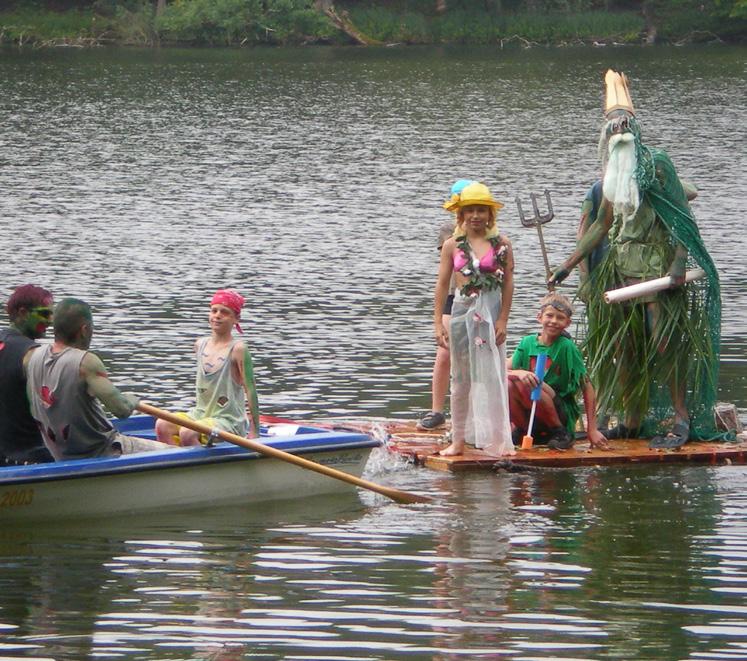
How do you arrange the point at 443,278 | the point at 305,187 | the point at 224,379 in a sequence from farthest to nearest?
the point at 305,187
the point at 443,278
the point at 224,379

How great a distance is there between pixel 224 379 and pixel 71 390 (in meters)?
1.02

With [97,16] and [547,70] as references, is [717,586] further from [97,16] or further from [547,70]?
[97,16]

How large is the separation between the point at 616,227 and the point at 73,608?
4.67 m

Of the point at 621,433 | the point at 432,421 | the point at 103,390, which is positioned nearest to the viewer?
the point at 103,390

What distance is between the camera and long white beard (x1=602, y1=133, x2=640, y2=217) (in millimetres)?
11469

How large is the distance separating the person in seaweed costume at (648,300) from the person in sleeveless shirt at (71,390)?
3071 mm

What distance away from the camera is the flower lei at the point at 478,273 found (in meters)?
11.1

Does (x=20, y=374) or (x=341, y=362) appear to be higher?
(x=20, y=374)

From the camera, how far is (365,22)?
71125mm

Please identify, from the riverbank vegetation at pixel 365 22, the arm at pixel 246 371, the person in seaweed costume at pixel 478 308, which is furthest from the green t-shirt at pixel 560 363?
the riverbank vegetation at pixel 365 22

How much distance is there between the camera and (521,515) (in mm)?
10391

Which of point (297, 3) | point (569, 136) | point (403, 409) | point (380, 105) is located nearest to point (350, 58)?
point (297, 3)

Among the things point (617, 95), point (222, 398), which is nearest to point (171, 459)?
point (222, 398)

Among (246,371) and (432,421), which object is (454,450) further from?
(246,371)
